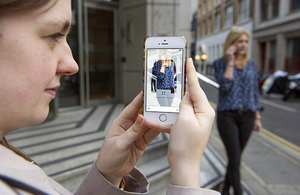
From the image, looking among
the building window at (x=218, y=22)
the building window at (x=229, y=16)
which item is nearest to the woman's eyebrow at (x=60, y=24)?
the building window at (x=229, y=16)

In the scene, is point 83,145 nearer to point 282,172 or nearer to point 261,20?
point 282,172

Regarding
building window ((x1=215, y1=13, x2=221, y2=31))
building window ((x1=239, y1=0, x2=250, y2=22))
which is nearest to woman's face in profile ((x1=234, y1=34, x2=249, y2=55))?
building window ((x1=239, y1=0, x2=250, y2=22))

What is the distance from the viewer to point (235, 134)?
9.28 feet

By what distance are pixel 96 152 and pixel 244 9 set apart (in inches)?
1109

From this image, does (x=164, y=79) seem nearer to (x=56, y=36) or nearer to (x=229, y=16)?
(x=56, y=36)

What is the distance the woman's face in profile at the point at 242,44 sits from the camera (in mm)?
2929

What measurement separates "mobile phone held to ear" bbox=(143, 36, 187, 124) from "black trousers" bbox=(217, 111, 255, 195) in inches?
83.4

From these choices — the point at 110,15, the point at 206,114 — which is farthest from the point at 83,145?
the point at 110,15

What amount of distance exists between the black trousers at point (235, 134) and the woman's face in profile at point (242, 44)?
2.39 ft

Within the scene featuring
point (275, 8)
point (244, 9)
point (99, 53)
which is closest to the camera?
point (99, 53)

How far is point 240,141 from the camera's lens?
9.61ft

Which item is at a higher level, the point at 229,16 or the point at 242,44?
the point at 229,16

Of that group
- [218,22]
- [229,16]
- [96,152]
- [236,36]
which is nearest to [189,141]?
[236,36]

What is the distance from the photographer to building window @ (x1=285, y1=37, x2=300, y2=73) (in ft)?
61.5
